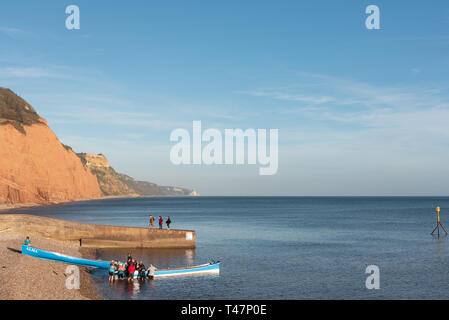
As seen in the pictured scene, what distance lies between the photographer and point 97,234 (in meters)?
40.5

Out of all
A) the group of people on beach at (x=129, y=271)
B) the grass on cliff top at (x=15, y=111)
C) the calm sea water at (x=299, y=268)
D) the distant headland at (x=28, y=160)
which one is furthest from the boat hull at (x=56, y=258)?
the grass on cliff top at (x=15, y=111)

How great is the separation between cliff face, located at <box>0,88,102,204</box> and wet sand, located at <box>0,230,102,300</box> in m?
80.6

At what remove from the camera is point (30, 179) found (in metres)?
118

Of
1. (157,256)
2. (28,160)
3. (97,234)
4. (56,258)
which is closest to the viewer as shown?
(56,258)

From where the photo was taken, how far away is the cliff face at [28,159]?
4242 inches

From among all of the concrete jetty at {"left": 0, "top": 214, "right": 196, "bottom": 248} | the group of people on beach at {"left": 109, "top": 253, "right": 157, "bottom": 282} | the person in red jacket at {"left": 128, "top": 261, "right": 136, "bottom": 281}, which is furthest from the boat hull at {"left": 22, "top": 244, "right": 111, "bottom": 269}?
the concrete jetty at {"left": 0, "top": 214, "right": 196, "bottom": 248}

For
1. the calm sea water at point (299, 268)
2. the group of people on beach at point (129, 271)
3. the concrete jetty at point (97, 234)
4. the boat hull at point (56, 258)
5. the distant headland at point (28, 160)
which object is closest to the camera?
→ the calm sea water at point (299, 268)

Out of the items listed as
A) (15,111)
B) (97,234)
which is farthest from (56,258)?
(15,111)

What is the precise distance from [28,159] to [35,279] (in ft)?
343

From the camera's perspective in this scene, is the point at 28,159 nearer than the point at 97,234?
No

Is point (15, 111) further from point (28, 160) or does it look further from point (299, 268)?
point (299, 268)

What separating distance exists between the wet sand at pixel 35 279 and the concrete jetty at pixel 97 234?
4.82 metres

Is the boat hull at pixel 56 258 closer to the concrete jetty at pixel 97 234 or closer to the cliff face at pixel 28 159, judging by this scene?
the concrete jetty at pixel 97 234
